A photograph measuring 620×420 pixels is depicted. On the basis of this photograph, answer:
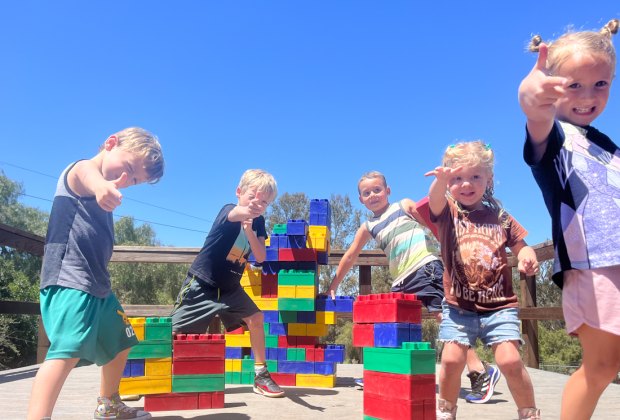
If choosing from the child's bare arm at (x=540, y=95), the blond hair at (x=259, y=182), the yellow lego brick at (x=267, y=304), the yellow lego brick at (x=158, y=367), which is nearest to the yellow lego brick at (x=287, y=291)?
the yellow lego brick at (x=267, y=304)

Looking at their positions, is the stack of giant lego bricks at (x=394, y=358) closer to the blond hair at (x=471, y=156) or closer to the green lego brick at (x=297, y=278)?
the blond hair at (x=471, y=156)

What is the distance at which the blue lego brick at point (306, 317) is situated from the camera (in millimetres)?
4457

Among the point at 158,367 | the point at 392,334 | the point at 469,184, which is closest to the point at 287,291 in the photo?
the point at 158,367

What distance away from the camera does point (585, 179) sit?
6.32 feet

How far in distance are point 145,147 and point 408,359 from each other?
1.66 metres

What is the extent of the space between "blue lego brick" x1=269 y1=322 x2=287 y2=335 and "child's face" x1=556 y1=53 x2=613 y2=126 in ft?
9.82

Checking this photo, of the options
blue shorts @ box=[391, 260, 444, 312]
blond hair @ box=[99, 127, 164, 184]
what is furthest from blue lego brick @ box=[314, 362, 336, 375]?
blond hair @ box=[99, 127, 164, 184]

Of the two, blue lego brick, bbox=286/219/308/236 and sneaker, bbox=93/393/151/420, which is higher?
blue lego brick, bbox=286/219/308/236

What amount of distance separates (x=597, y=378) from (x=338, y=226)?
26788 millimetres

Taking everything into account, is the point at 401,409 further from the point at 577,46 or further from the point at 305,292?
the point at 305,292

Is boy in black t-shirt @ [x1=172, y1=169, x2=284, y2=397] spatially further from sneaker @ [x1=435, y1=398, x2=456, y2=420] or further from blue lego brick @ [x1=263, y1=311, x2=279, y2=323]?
sneaker @ [x1=435, y1=398, x2=456, y2=420]

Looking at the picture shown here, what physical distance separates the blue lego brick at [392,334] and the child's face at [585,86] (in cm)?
121

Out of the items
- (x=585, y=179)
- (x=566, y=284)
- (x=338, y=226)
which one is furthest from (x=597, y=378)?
(x=338, y=226)

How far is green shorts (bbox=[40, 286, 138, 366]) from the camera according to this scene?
2.41 meters
